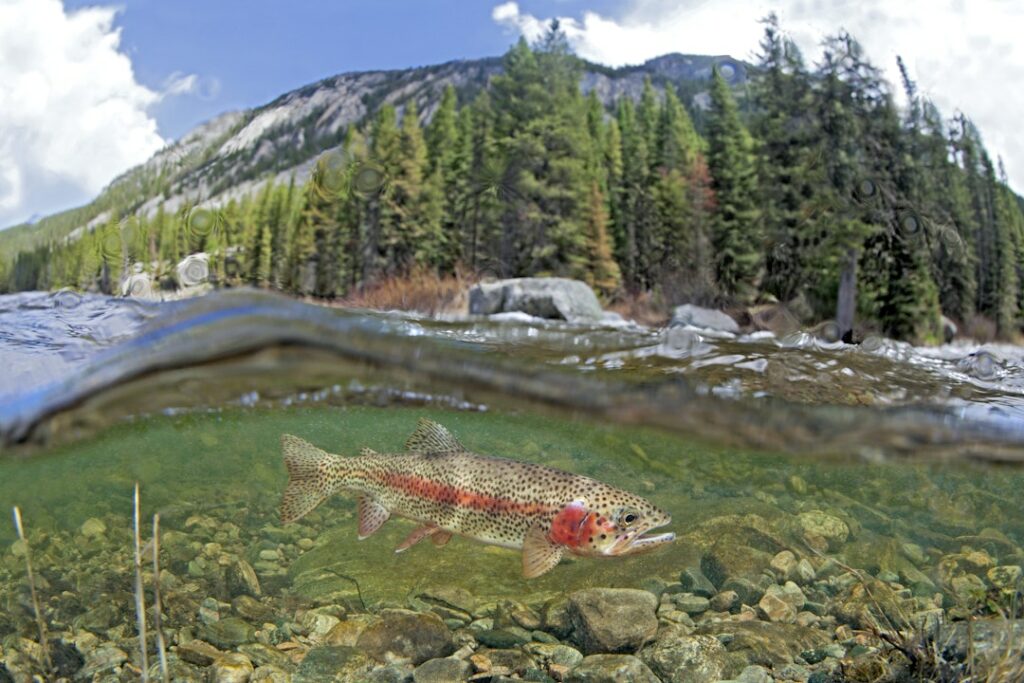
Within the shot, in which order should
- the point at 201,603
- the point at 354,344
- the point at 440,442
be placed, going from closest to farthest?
the point at 440,442 → the point at 201,603 → the point at 354,344

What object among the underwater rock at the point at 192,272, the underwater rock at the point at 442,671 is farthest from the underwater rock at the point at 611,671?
the underwater rock at the point at 192,272

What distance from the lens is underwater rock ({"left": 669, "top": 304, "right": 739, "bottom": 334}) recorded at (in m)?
5.86

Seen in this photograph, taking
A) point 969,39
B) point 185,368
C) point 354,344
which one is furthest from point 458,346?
point 969,39

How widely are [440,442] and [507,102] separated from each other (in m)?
3.39

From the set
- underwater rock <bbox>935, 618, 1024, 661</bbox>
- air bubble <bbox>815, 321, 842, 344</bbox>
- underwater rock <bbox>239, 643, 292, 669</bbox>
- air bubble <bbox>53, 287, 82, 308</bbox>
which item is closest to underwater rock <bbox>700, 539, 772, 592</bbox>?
underwater rock <bbox>935, 618, 1024, 661</bbox>

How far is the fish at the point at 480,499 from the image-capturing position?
359cm

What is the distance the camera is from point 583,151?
249 inches

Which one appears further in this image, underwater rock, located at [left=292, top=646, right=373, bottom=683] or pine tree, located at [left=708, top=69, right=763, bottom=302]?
pine tree, located at [left=708, top=69, right=763, bottom=302]

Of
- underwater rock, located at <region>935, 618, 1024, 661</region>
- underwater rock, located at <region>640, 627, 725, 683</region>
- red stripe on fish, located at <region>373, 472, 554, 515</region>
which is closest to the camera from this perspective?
red stripe on fish, located at <region>373, 472, 554, 515</region>

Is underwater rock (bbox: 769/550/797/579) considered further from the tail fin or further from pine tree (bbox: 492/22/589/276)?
the tail fin

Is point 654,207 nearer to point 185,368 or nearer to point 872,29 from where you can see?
point 872,29

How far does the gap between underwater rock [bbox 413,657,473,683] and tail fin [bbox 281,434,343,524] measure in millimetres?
1362

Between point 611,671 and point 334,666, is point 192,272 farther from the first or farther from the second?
point 611,671

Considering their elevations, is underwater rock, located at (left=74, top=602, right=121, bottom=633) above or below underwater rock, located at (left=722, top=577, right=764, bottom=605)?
below
